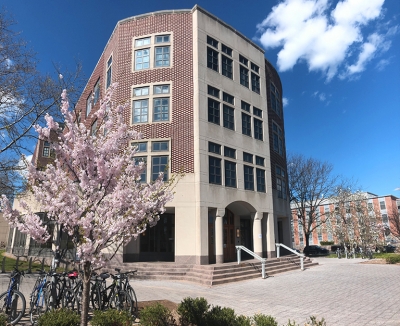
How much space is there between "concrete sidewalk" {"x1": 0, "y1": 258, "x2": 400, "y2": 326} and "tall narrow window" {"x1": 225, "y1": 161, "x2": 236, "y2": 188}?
20.4 ft

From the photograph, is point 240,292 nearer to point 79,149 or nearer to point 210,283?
point 210,283

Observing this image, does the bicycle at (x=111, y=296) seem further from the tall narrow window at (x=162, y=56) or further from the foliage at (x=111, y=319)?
the tall narrow window at (x=162, y=56)

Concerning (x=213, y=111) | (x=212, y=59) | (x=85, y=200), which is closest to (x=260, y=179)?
(x=213, y=111)

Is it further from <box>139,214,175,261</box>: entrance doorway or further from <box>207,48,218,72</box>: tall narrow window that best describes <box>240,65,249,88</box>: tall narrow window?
<box>139,214,175,261</box>: entrance doorway

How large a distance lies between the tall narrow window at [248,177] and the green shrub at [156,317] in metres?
14.9

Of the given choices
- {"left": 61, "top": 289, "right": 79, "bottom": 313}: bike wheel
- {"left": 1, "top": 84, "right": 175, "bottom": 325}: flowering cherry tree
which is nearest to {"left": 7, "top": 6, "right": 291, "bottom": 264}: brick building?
{"left": 61, "top": 289, "right": 79, "bottom": 313}: bike wheel

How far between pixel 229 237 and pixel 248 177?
14.2ft

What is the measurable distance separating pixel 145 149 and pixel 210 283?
8838 mm

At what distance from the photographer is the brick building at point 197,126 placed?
1831 centimetres

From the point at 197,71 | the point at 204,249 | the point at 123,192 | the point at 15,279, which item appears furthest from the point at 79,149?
the point at 197,71

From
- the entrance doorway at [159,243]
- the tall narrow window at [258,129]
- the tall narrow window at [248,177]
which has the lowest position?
the entrance doorway at [159,243]

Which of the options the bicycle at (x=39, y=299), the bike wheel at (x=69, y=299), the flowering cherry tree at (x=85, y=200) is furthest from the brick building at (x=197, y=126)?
the flowering cherry tree at (x=85, y=200)

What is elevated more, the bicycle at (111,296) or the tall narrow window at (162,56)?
the tall narrow window at (162,56)

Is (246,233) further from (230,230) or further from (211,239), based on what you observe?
(211,239)
